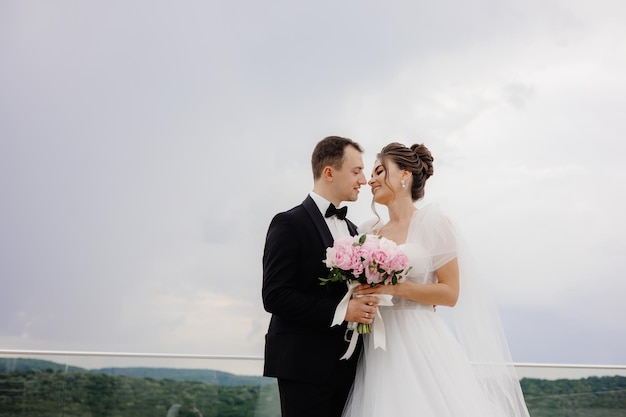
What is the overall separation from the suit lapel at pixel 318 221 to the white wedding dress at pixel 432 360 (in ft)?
1.17

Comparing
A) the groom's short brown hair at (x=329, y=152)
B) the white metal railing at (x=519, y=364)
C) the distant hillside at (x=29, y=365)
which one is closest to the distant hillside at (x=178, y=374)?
the white metal railing at (x=519, y=364)

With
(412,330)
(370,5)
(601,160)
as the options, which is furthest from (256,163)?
(412,330)

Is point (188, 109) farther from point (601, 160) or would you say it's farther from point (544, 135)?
point (601, 160)

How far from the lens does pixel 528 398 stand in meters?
4.48

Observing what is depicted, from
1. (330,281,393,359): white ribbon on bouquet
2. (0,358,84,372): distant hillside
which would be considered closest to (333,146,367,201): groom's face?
(330,281,393,359): white ribbon on bouquet

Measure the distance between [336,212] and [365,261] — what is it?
1.55 ft

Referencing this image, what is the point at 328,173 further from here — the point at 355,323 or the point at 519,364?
the point at 519,364

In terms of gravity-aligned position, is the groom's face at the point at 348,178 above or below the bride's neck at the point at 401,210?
above

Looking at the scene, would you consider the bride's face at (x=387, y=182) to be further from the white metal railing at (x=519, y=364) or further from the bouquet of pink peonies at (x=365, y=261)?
the white metal railing at (x=519, y=364)

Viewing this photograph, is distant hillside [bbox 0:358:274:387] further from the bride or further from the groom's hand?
the groom's hand

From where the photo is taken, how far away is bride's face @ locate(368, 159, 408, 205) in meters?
2.95

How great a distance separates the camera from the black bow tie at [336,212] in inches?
112

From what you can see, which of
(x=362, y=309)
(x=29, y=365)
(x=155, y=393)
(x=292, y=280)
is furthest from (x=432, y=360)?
(x=29, y=365)

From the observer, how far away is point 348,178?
2.88m
